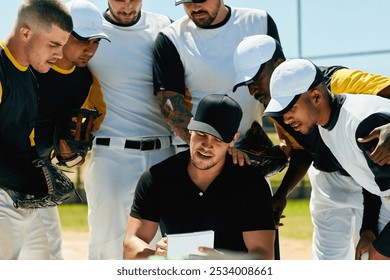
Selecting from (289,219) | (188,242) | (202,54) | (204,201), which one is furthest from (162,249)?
(289,219)

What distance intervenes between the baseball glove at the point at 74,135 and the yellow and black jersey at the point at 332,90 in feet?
3.83

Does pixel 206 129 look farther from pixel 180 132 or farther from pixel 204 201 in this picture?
pixel 180 132

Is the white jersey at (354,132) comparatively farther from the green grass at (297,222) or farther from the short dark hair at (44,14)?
the green grass at (297,222)

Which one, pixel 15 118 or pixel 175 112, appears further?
pixel 175 112

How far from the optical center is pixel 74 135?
4.91 m

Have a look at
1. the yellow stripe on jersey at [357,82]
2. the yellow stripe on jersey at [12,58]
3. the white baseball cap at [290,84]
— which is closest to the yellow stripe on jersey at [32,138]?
the yellow stripe on jersey at [12,58]

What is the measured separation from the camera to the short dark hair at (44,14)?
4.18m

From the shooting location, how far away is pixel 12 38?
4.16 meters

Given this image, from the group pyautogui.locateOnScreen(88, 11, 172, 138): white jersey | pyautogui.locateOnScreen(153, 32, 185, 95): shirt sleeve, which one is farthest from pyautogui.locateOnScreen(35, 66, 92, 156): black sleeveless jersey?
pyautogui.locateOnScreen(153, 32, 185, 95): shirt sleeve

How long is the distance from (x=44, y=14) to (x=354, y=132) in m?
1.74

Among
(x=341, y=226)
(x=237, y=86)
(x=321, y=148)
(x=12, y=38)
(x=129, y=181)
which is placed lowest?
(x=341, y=226)
